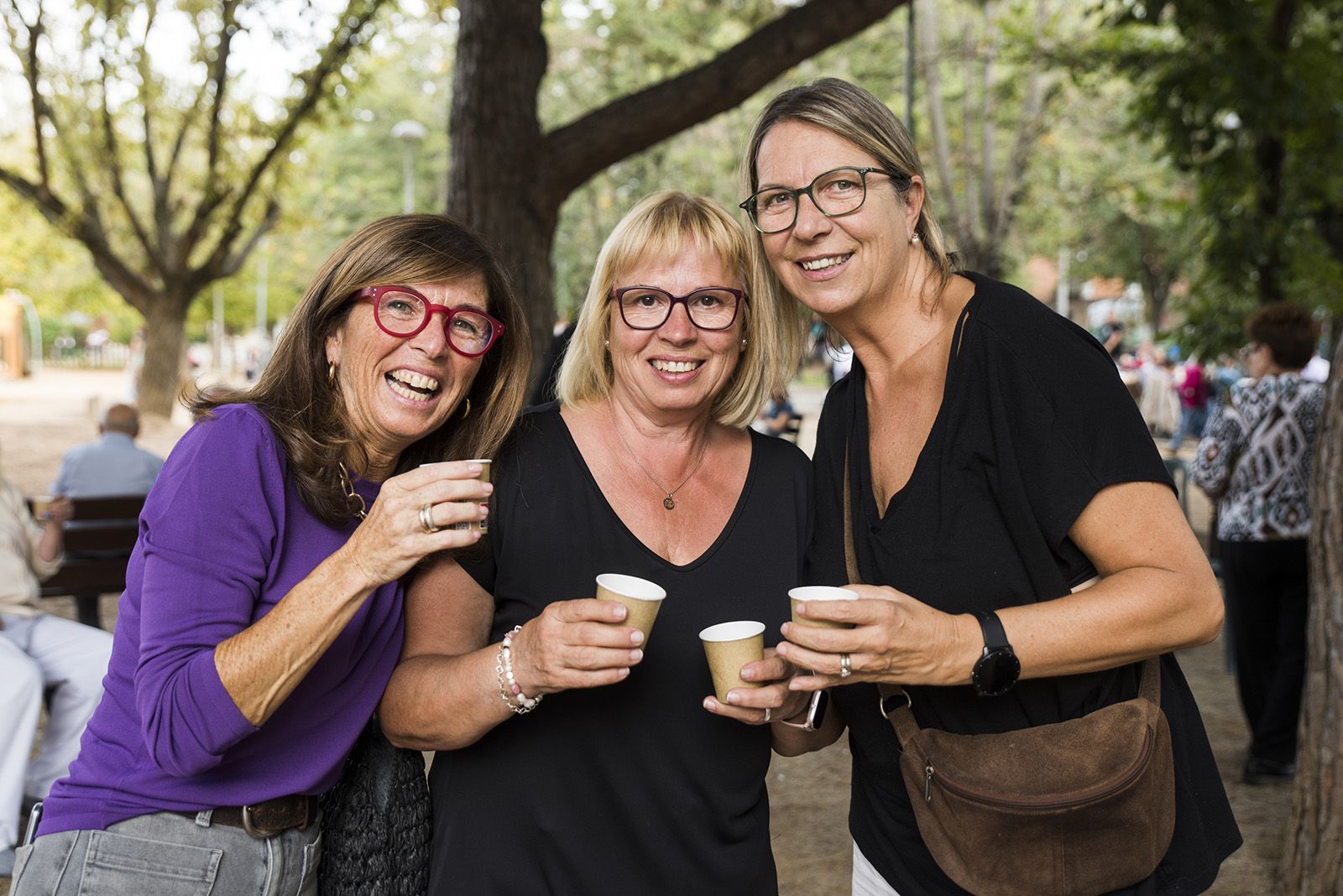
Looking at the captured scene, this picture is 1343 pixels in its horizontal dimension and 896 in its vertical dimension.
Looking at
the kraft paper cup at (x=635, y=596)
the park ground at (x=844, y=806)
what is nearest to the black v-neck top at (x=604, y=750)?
the kraft paper cup at (x=635, y=596)

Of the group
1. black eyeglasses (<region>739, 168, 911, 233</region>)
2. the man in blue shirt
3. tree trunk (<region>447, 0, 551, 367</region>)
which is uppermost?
tree trunk (<region>447, 0, 551, 367</region>)

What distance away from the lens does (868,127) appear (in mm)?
2182

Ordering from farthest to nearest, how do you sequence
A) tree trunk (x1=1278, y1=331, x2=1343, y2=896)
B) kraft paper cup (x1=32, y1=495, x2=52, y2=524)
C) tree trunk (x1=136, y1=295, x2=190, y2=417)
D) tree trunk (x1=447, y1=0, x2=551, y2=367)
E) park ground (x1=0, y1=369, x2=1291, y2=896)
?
tree trunk (x1=136, y1=295, x2=190, y2=417)
tree trunk (x1=447, y1=0, x2=551, y2=367)
kraft paper cup (x1=32, y1=495, x2=52, y2=524)
park ground (x1=0, y1=369, x2=1291, y2=896)
tree trunk (x1=1278, y1=331, x2=1343, y2=896)

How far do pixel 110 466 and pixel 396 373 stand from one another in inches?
239

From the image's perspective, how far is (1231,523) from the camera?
19.7ft

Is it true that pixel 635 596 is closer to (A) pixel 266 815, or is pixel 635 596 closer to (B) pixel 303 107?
(A) pixel 266 815

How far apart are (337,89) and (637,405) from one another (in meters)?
12.8

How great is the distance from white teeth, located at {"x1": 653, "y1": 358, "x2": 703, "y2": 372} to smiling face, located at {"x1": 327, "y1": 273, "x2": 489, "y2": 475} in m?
0.38

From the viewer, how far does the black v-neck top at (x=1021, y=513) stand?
191 centimetres

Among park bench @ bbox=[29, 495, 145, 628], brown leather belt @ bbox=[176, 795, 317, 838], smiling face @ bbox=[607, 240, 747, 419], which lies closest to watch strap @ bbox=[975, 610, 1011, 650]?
smiling face @ bbox=[607, 240, 747, 419]

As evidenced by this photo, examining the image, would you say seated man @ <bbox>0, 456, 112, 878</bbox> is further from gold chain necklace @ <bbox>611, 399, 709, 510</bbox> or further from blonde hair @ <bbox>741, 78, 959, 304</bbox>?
blonde hair @ <bbox>741, 78, 959, 304</bbox>

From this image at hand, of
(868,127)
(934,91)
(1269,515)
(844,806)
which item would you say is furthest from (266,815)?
(934,91)

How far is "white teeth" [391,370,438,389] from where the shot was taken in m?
2.15

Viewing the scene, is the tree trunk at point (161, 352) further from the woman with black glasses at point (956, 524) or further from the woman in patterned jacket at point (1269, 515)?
the woman with black glasses at point (956, 524)
